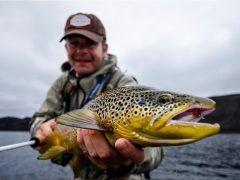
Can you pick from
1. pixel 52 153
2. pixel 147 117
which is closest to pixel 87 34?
pixel 52 153

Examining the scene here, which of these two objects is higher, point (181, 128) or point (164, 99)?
point (164, 99)

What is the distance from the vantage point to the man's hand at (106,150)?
6.78ft

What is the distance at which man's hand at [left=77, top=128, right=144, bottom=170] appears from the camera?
207cm

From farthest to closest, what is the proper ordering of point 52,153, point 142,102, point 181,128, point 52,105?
point 52,105, point 52,153, point 142,102, point 181,128

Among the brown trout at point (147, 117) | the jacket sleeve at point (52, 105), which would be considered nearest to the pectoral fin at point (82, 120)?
the brown trout at point (147, 117)

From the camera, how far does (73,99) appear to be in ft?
13.8

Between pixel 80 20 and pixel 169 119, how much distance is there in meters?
3.00

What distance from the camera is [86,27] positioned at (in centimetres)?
407

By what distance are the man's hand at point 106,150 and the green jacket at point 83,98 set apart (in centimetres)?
76

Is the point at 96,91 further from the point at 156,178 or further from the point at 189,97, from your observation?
the point at 156,178

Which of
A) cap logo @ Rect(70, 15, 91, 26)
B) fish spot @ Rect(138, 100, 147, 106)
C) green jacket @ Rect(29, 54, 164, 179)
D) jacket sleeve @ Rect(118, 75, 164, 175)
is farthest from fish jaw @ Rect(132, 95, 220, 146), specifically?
cap logo @ Rect(70, 15, 91, 26)

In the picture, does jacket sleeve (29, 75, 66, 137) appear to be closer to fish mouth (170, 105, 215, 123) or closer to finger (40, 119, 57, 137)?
finger (40, 119, 57, 137)

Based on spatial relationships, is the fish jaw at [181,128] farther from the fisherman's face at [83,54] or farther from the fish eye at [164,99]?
the fisherman's face at [83,54]

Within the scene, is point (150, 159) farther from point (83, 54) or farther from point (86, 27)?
point (86, 27)
